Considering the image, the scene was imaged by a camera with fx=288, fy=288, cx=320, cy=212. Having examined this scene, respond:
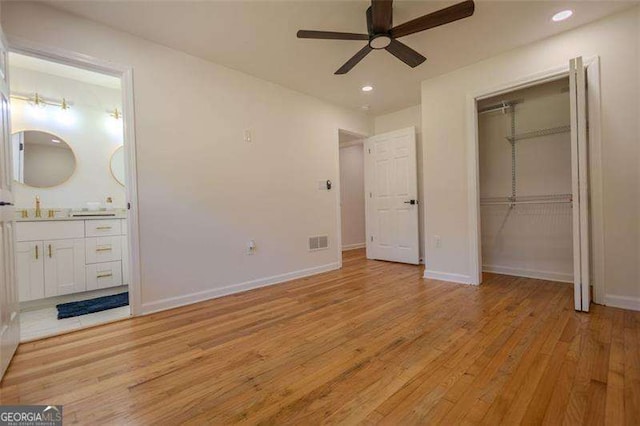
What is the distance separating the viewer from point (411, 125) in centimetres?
471

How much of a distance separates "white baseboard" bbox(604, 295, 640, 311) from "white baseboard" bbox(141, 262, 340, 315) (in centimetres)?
297

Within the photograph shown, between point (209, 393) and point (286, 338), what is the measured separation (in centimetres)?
68

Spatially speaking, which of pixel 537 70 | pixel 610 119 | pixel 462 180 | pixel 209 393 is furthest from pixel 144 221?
pixel 610 119

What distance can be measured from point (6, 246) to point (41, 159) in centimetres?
218

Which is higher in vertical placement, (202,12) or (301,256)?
(202,12)

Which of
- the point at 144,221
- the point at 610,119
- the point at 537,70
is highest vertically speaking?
the point at 537,70

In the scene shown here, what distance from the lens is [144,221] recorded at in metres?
2.64

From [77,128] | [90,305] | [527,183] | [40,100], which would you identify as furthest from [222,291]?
[527,183]

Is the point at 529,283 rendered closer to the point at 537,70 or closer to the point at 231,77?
the point at 537,70

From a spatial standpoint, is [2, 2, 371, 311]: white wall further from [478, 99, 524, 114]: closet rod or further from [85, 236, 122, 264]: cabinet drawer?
[478, 99, 524, 114]: closet rod

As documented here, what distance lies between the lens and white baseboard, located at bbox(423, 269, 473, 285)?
339cm

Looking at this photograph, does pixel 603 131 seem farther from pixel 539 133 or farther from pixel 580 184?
pixel 539 133

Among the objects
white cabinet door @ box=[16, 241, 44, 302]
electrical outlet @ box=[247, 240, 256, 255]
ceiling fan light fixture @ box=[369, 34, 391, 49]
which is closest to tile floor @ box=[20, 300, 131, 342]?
white cabinet door @ box=[16, 241, 44, 302]

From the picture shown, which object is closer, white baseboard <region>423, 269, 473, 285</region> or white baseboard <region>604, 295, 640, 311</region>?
white baseboard <region>604, 295, 640, 311</region>
